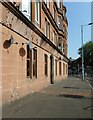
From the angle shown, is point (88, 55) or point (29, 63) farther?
point (88, 55)

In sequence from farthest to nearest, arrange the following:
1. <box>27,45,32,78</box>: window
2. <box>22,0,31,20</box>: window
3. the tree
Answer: the tree < <box>27,45,32,78</box>: window < <box>22,0,31,20</box>: window

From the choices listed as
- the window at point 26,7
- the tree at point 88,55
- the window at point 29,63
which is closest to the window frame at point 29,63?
the window at point 29,63

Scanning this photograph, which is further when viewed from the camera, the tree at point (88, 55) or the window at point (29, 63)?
the tree at point (88, 55)

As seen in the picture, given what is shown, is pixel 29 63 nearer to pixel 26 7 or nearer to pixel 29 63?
pixel 29 63

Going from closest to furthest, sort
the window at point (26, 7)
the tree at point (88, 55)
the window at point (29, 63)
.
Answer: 1. the window at point (26, 7)
2. the window at point (29, 63)
3. the tree at point (88, 55)

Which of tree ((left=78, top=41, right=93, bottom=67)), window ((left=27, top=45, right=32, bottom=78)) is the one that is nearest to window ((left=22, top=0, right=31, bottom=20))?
window ((left=27, top=45, right=32, bottom=78))

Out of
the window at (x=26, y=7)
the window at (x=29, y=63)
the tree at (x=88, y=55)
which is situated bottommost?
the window at (x=29, y=63)

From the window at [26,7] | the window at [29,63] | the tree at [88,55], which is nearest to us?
the window at [26,7]

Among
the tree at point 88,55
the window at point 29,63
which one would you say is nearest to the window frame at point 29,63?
the window at point 29,63

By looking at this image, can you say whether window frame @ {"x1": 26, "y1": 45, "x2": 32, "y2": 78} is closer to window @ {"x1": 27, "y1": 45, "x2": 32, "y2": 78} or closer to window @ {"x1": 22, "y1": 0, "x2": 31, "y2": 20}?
window @ {"x1": 27, "y1": 45, "x2": 32, "y2": 78}

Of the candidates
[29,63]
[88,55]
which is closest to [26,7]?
[29,63]

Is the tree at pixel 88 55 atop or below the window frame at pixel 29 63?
atop

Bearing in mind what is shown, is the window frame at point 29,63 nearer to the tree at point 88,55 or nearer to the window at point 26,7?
the window at point 26,7

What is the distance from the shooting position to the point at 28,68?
1984 cm
